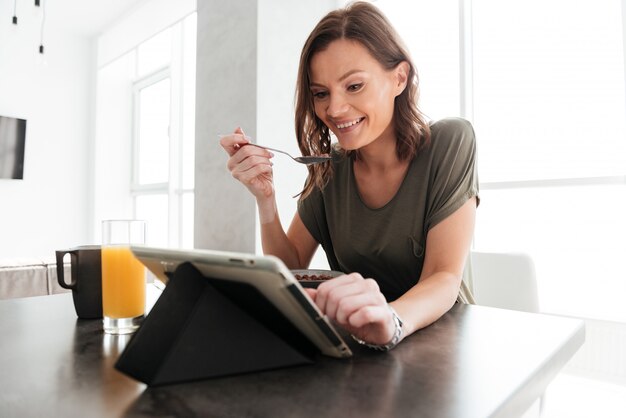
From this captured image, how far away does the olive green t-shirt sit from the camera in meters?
1.05

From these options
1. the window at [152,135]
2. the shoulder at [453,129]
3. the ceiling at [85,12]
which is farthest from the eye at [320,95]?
the ceiling at [85,12]

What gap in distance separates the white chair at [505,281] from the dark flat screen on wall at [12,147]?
566 cm

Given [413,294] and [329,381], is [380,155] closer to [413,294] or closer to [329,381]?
[413,294]

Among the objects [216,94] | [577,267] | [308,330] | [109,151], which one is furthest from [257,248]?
[109,151]

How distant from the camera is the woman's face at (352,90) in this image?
3.58ft

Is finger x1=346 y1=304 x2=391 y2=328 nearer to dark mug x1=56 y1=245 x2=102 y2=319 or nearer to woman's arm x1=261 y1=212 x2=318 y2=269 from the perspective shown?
dark mug x1=56 y1=245 x2=102 y2=319

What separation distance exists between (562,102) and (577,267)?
0.87 meters

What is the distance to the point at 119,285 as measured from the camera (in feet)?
2.09

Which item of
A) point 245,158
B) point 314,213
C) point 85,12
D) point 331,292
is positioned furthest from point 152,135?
point 331,292

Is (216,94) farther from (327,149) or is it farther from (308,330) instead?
(308,330)

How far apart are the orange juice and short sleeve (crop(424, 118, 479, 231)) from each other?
624 millimetres

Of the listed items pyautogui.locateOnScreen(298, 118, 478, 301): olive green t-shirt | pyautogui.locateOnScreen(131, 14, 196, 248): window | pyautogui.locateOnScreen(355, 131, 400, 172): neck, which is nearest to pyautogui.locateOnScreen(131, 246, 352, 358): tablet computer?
pyautogui.locateOnScreen(298, 118, 478, 301): olive green t-shirt

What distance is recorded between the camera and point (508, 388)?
43cm

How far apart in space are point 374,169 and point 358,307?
2.63ft
